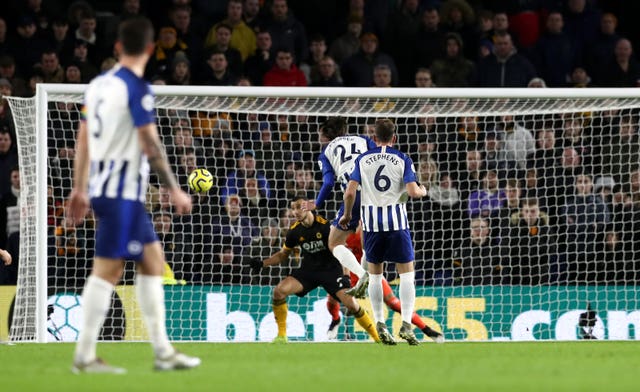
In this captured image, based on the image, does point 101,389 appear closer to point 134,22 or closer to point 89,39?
point 134,22

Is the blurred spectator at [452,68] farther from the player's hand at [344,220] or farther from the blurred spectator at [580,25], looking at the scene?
the player's hand at [344,220]

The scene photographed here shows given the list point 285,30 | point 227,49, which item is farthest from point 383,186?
point 285,30

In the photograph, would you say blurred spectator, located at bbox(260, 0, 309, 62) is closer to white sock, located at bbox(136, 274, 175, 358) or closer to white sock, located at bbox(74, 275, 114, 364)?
white sock, located at bbox(136, 274, 175, 358)

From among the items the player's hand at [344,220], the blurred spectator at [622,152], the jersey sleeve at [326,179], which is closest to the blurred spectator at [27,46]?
the jersey sleeve at [326,179]

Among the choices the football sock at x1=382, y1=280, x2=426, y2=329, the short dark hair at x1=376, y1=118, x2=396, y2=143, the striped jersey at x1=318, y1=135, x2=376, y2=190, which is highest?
the short dark hair at x1=376, y1=118, x2=396, y2=143

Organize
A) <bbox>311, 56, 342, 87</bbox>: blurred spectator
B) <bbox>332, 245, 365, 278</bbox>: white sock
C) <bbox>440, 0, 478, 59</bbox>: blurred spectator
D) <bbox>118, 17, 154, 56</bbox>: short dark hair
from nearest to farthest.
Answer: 1. <bbox>118, 17, 154, 56</bbox>: short dark hair
2. <bbox>332, 245, 365, 278</bbox>: white sock
3. <bbox>311, 56, 342, 87</bbox>: blurred spectator
4. <bbox>440, 0, 478, 59</bbox>: blurred spectator

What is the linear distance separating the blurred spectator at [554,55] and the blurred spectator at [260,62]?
3627mm

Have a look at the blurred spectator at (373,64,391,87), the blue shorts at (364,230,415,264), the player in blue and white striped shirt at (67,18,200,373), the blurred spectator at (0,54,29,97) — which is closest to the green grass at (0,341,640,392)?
the player in blue and white striped shirt at (67,18,200,373)

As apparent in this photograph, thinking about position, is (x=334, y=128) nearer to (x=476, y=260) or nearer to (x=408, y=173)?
(x=408, y=173)

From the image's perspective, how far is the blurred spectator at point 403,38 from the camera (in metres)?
16.2

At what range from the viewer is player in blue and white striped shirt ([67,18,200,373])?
22.0ft

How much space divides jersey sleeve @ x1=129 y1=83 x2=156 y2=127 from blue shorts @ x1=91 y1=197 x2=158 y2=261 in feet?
1.52

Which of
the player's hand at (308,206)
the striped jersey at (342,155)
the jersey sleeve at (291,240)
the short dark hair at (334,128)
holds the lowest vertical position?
the jersey sleeve at (291,240)

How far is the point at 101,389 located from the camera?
19.9 feet
